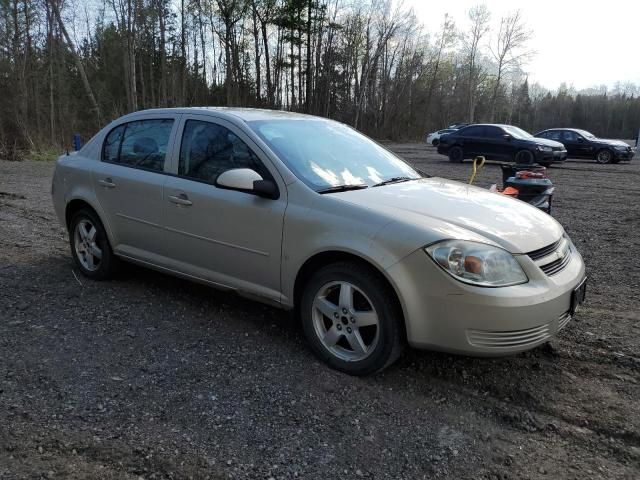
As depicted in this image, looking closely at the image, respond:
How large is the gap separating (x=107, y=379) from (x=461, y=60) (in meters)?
74.0

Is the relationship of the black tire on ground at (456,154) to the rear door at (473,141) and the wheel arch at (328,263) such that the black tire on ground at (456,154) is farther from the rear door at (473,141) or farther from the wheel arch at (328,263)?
the wheel arch at (328,263)

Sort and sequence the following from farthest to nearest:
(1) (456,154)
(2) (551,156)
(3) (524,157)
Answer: (1) (456,154)
(2) (551,156)
(3) (524,157)

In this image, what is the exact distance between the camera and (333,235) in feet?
10.5

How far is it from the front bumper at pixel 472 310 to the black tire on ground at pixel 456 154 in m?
18.9

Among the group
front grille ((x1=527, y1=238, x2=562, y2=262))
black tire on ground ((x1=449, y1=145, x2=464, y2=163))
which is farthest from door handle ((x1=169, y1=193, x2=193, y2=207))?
black tire on ground ((x1=449, y1=145, x2=464, y2=163))

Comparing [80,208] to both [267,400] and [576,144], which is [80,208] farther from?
[576,144]

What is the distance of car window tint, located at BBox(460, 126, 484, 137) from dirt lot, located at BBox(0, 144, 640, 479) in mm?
16514

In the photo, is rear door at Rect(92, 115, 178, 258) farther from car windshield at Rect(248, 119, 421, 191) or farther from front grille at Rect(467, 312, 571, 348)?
front grille at Rect(467, 312, 571, 348)

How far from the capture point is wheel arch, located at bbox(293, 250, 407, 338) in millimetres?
3039

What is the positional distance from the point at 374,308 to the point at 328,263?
17.8 inches

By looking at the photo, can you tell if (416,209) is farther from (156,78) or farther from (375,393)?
(156,78)

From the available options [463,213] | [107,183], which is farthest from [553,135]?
[107,183]

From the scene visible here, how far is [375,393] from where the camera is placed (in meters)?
3.08

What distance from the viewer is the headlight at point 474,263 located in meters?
2.85
